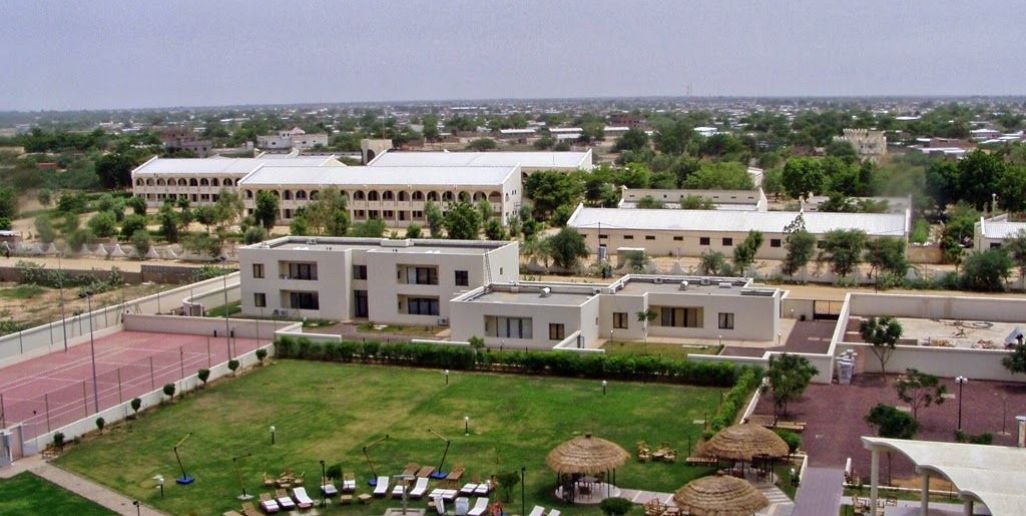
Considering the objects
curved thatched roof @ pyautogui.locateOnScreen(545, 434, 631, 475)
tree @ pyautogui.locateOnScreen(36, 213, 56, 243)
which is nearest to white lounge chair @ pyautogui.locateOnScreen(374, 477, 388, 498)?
curved thatched roof @ pyautogui.locateOnScreen(545, 434, 631, 475)

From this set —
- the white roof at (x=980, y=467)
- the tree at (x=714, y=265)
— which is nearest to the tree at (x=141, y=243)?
the tree at (x=714, y=265)

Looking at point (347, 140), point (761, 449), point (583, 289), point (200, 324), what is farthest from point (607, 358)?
point (347, 140)

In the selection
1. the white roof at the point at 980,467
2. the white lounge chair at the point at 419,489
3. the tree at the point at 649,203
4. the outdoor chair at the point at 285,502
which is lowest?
the outdoor chair at the point at 285,502

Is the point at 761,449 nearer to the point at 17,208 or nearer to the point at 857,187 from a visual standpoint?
the point at 857,187

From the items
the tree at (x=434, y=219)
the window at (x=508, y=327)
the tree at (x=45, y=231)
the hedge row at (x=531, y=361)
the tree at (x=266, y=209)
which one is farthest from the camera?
the tree at (x=266, y=209)

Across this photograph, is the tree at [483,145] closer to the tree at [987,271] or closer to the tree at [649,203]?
the tree at [649,203]

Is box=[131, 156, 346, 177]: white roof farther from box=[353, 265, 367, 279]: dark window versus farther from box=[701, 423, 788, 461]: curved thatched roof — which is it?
box=[701, 423, 788, 461]: curved thatched roof

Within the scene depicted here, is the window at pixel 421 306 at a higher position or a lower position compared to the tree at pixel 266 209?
lower
